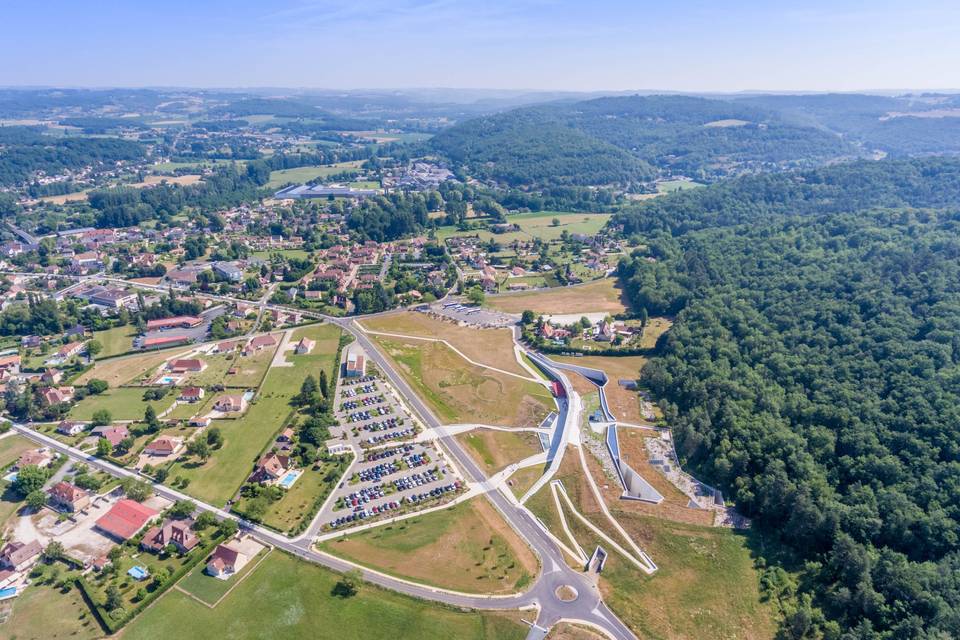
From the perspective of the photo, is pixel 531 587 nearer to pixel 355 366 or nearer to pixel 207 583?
pixel 207 583

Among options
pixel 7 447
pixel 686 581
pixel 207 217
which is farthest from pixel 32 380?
pixel 207 217

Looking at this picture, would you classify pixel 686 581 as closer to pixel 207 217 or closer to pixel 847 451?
pixel 847 451

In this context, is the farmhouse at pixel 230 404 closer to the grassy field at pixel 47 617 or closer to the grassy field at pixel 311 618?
the grassy field at pixel 47 617

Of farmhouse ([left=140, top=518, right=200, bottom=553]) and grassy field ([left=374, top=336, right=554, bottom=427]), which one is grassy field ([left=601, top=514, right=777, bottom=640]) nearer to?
grassy field ([left=374, top=336, right=554, bottom=427])

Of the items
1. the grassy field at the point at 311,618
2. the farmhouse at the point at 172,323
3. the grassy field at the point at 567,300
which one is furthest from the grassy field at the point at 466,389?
the farmhouse at the point at 172,323

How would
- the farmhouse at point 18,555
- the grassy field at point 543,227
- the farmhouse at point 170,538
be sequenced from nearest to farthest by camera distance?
1. the farmhouse at point 18,555
2. the farmhouse at point 170,538
3. the grassy field at point 543,227

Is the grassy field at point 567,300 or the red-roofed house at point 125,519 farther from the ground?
the grassy field at point 567,300
